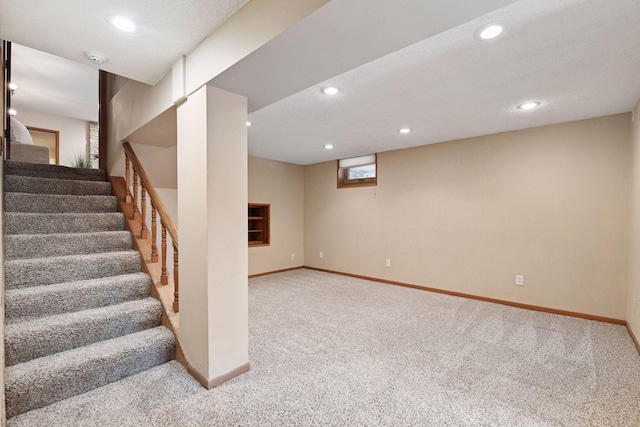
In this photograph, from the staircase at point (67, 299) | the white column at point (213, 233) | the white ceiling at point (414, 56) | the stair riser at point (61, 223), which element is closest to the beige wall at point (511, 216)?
the white ceiling at point (414, 56)

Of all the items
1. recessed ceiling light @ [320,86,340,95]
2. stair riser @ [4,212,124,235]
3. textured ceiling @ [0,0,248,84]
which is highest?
recessed ceiling light @ [320,86,340,95]

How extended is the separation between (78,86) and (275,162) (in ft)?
11.8

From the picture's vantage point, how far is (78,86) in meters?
4.99

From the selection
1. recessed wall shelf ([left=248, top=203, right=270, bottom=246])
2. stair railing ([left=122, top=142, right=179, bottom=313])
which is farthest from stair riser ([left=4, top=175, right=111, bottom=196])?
recessed wall shelf ([left=248, top=203, right=270, bottom=246])

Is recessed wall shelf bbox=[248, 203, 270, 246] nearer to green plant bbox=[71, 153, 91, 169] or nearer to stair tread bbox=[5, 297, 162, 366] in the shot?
stair tread bbox=[5, 297, 162, 366]

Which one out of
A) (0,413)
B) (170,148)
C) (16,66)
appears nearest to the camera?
(0,413)

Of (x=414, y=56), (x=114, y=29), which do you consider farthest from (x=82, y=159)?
(x=414, y=56)

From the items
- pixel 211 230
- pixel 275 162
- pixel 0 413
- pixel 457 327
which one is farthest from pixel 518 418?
pixel 275 162

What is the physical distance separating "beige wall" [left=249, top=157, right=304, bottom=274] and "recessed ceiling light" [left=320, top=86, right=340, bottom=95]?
3.04 meters

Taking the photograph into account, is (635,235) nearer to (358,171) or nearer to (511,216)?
(511,216)

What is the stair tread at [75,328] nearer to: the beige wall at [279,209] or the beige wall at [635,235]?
the beige wall at [279,209]

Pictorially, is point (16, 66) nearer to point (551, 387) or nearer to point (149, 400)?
point (149, 400)

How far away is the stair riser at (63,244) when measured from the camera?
91.3 inches

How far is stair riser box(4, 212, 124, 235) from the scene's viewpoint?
2490 millimetres
